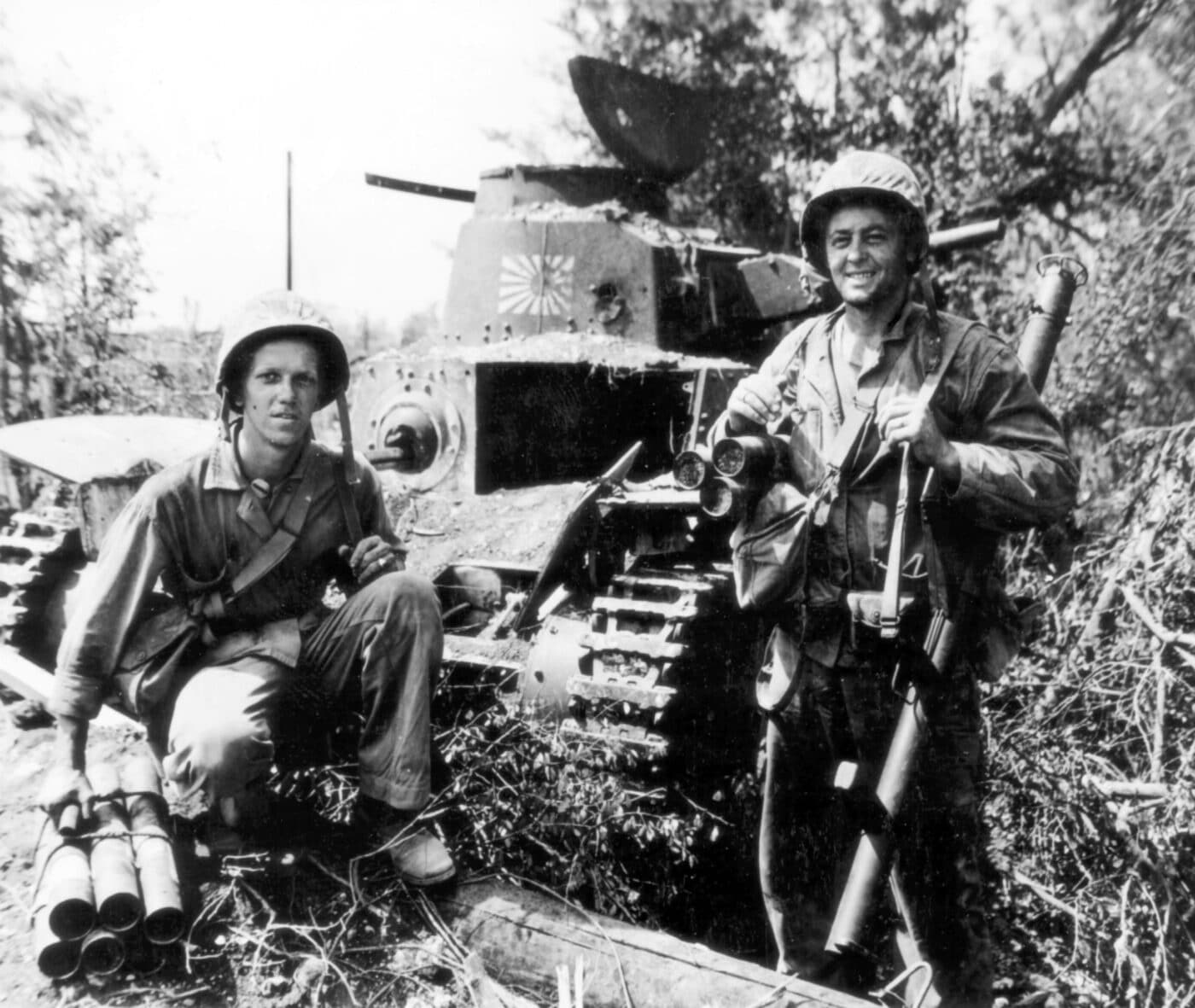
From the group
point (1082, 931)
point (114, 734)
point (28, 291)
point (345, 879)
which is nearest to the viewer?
point (345, 879)

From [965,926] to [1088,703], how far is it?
2635 millimetres

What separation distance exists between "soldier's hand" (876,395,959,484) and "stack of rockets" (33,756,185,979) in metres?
2.36

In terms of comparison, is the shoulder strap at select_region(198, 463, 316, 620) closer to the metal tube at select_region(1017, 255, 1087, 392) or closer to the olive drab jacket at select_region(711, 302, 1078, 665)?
the olive drab jacket at select_region(711, 302, 1078, 665)

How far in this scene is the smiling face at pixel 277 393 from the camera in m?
3.70

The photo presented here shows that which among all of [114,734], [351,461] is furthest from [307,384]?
[114,734]

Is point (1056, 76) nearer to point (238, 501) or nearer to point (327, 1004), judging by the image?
point (238, 501)

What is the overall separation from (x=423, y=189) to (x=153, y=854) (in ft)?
17.4

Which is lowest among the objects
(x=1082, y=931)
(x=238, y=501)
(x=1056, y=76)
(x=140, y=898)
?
(x=1082, y=931)

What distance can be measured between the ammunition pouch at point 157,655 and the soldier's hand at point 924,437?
87.9 inches

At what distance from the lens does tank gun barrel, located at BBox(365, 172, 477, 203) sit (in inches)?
301

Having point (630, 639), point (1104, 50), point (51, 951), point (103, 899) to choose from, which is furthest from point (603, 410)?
point (1104, 50)

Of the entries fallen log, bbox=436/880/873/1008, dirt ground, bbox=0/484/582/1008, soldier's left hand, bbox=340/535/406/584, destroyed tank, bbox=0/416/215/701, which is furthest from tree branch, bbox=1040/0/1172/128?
fallen log, bbox=436/880/873/1008

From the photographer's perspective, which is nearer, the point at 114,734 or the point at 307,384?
the point at 307,384

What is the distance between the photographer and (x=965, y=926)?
123 inches
